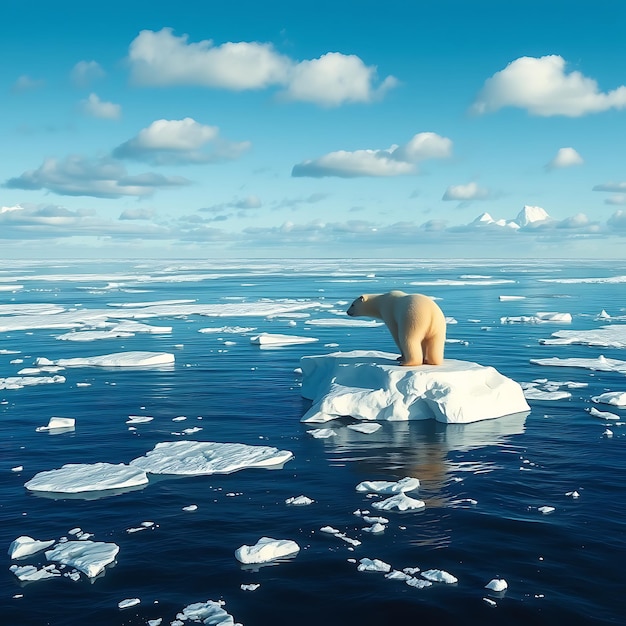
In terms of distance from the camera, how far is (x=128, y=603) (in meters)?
8.56

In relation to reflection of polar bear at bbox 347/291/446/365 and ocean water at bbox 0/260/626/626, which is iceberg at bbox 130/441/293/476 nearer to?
ocean water at bbox 0/260/626/626

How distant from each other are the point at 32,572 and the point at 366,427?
967 cm

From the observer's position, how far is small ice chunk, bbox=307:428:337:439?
654 inches

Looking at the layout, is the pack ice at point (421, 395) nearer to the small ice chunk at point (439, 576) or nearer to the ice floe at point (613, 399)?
the ice floe at point (613, 399)

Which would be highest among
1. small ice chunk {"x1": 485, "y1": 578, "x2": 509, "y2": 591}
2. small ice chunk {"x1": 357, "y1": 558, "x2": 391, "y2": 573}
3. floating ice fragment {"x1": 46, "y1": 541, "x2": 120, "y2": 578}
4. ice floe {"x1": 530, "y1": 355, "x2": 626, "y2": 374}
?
ice floe {"x1": 530, "y1": 355, "x2": 626, "y2": 374}

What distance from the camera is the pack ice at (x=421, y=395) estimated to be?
17922 mm

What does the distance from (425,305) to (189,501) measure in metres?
9.71

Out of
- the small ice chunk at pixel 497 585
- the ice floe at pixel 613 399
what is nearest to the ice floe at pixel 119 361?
the ice floe at pixel 613 399

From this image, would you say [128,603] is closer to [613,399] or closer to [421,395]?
[421,395]

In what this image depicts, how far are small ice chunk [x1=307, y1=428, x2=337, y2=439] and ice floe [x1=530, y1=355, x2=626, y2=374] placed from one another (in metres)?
13.3

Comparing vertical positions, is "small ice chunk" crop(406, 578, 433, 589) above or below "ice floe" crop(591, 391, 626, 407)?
below

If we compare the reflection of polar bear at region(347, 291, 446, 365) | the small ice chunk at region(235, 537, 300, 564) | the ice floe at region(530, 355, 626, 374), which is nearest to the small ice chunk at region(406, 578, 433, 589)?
the small ice chunk at region(235, 537, 300, 564)

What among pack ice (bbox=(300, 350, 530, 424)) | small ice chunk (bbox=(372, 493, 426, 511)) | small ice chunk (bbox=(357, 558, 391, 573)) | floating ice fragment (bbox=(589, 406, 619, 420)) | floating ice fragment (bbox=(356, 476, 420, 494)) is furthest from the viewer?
floating ice fragment (bbox=(589, 406, 619, 420))

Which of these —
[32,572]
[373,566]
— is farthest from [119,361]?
[373,566]
